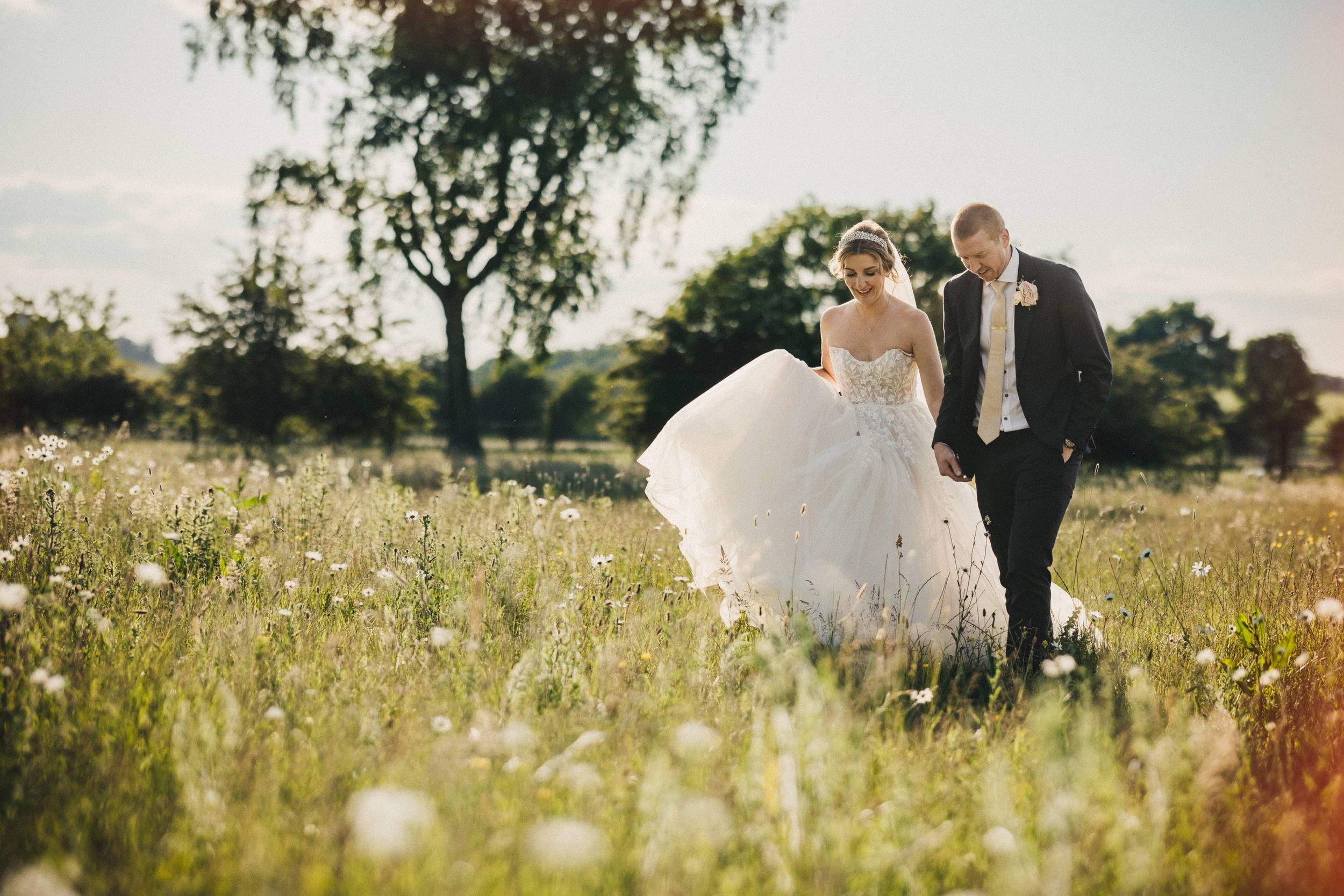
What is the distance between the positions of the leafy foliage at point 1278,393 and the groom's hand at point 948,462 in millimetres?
49750

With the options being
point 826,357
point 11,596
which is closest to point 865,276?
point 826,357

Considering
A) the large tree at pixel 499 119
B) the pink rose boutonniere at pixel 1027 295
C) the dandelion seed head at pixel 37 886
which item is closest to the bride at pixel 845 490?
the pink rose boutonniere at pixel 1027 295

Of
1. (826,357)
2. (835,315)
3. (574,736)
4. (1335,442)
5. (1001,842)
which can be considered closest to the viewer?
(1001,842)

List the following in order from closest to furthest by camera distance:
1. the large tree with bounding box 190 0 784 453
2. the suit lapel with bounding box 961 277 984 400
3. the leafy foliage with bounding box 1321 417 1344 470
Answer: the suit lapel with bounding box 961 277 984 400, the large tree with bounding box 190 0 784 453, the leafy foliage with bounding box 1321 417 1344 470

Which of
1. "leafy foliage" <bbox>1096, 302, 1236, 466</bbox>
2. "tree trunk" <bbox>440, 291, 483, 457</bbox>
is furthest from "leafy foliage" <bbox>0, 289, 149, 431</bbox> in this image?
"leafy foliage" <bbox>1096, 302, 1236, 466</bbox>

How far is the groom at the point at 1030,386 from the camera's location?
3996 mm

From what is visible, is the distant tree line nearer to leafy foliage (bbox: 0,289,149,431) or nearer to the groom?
leafy foliage (bbox: 0,289,149,431)

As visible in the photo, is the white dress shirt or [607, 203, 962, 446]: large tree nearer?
the white dress shirt

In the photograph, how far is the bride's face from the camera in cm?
489

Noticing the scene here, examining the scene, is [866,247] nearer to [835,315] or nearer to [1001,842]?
[835,315]

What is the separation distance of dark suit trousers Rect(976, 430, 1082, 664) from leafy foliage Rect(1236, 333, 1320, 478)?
1961 inches

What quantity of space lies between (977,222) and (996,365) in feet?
2.44

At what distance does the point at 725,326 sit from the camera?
21859mm

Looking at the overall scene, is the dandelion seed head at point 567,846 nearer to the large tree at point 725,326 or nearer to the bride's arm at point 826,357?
the bride's arm at point 826,357
